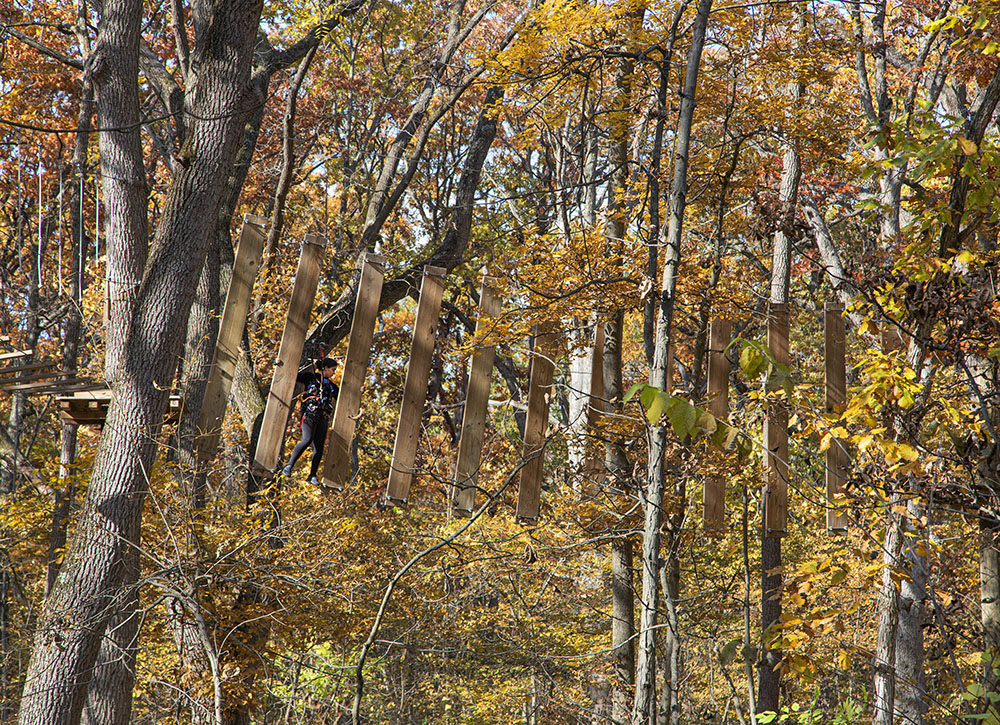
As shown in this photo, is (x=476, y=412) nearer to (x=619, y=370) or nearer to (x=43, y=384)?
(x=619, y=370)

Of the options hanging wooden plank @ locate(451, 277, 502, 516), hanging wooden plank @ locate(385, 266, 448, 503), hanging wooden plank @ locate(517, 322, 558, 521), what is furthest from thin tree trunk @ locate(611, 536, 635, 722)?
hanging wooden plank @ locate(385, 266, 448, 503)

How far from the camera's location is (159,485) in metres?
5.92

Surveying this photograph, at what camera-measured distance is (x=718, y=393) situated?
4.89 m

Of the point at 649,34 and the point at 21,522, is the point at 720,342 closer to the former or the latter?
the point at 649,34

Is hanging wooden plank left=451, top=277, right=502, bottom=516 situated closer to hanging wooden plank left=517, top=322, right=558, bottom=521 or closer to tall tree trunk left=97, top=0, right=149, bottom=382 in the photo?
hanging wooden plank left=517, top=322, right=558, bottom=521

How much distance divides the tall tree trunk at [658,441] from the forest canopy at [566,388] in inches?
0.7

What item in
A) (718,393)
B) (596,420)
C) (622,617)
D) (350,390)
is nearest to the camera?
(350,390)

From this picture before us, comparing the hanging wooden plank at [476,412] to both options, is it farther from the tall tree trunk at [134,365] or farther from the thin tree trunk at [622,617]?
the thin tree trunk at [622,617]

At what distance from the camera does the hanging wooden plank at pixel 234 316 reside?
4.66m

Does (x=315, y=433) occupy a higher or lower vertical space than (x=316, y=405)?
lower

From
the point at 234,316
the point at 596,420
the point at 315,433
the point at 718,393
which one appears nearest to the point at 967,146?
the point at 718,393

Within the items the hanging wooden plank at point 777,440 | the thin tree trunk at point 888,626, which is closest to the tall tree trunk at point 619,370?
the hanging wooden plank at point 777,440

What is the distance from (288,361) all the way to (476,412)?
1105 mm

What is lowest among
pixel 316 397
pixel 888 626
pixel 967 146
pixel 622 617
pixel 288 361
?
pixel 622 617
